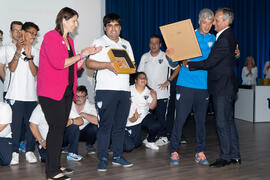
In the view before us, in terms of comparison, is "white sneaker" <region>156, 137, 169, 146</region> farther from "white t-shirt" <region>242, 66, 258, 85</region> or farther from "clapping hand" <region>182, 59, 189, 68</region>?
"white t-shirt" <region>242, 66, 258, 85</region>

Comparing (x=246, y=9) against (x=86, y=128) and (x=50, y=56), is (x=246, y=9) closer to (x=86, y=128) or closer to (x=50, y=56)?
(x=86, y=128)

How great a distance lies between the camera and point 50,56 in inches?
102

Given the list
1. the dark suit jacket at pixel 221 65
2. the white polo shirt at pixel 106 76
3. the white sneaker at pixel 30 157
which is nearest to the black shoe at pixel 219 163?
the dark suit jacket at pixel 221 65

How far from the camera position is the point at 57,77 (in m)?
2.68

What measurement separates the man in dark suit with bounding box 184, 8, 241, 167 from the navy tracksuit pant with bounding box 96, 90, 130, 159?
0.74m

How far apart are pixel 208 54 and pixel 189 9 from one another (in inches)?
165

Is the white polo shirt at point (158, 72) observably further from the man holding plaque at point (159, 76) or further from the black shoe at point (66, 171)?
the black shoe at point (66, 171)

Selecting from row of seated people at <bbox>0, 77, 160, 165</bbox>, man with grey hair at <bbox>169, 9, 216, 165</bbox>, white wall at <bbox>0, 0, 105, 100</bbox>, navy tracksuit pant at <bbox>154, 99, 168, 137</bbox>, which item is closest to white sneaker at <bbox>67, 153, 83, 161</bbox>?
row of seated people at <bbox>0, 77, 160, 165</bbox>

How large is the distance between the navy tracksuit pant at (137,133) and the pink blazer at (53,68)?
1.43 m

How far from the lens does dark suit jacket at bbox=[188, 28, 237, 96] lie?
3.19 meters

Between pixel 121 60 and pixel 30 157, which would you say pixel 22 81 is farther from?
pixel 121 60

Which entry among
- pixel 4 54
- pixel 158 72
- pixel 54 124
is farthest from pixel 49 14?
pixel 54 124

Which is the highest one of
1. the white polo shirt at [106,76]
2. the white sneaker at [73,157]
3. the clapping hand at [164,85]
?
the white polo shirt at [106,76]

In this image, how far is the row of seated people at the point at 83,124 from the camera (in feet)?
10.9
